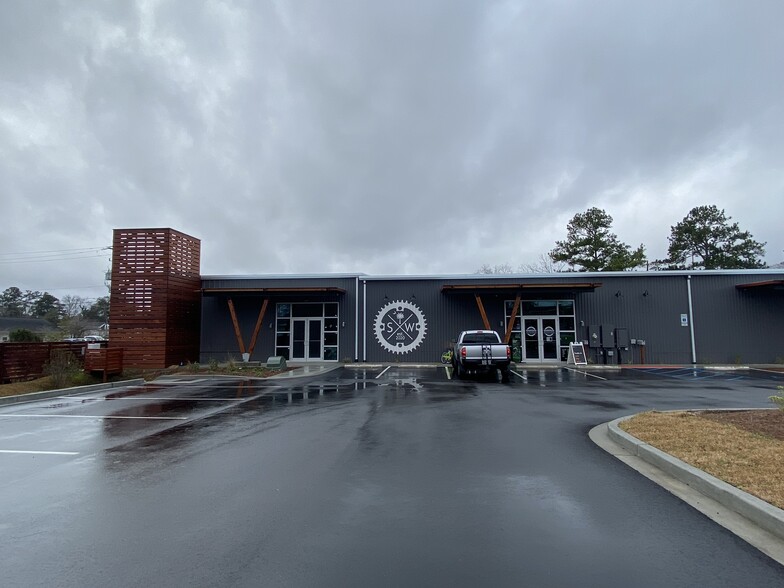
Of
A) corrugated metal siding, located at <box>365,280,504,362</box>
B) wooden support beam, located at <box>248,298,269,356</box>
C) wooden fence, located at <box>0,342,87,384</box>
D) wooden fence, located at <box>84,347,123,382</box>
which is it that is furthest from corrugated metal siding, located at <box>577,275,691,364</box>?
wooden fence, located at <box>0,342,87,384</box>

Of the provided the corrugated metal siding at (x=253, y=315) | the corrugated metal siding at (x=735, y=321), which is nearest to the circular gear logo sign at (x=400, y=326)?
the corrugated metal siding at (x=253, y=315)

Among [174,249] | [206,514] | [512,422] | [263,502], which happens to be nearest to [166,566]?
[206,514]

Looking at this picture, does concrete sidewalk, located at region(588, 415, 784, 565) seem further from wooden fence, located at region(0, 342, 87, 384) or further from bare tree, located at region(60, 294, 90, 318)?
bare tree, located at region(60, 294, 90, 318)

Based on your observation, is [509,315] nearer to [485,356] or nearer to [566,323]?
[566,323]

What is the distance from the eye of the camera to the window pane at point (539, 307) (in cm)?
2533

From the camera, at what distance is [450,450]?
22.9 ft

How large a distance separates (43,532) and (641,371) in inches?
851

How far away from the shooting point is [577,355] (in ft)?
76.6

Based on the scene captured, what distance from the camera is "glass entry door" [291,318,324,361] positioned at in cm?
2605

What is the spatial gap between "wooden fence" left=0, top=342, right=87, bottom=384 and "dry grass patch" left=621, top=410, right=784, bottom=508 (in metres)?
18.3

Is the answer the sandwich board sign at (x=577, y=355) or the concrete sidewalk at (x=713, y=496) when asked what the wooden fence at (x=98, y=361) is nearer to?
the concrete sidewalk at (x=713, y=496)

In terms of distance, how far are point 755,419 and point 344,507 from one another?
25.7ft

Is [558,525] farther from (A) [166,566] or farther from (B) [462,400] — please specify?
(B) [462,400]

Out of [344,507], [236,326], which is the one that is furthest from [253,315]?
[344,507]
